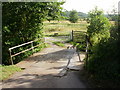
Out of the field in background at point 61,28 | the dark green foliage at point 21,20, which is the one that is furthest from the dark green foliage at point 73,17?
the dark green foliage at point 21,20

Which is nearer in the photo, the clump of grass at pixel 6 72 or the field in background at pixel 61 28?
the clump of grass at pixel 6 72

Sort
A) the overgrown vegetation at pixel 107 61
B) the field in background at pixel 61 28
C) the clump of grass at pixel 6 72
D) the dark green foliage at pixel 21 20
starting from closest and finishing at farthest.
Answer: the overgrown vegetation at pixel 107 61 < the clump of grass at pixel 6 72 < the dark green foliage at pixel 21 20 < the field in background at pixel 61 28

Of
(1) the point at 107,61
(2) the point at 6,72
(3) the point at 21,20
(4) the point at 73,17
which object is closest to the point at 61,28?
(4) the point at 73,17

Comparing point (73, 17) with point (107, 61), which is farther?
point (73, 17)

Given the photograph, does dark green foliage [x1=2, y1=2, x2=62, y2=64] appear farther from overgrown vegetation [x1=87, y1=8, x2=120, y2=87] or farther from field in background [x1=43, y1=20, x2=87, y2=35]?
field in background [x1=43, y1=20, x2=87, y2=35]

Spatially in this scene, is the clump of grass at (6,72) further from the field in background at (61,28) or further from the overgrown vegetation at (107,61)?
the field in background at (61,28)

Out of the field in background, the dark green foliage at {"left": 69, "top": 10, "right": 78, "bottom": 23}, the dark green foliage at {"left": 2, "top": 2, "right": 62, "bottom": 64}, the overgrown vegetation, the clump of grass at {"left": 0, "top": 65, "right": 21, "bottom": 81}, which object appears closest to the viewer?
the overgrown vegetation

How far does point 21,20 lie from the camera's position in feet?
36.9

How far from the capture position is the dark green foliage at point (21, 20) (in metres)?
10.3

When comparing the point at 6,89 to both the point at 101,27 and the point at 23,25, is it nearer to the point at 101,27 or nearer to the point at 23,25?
the point at 23,25

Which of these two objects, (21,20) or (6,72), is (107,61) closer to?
(6,72)

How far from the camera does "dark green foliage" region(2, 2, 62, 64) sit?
10.3 m

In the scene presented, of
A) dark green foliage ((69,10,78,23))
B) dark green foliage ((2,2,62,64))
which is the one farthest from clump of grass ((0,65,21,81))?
dark green foliage ((69,10,78,23))

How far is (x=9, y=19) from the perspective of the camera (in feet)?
35.4
